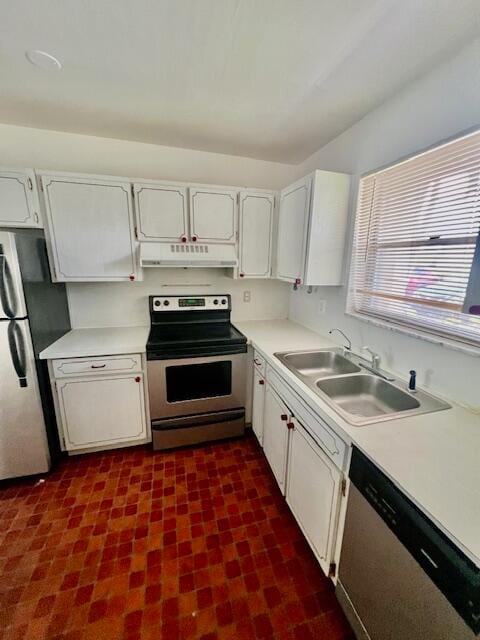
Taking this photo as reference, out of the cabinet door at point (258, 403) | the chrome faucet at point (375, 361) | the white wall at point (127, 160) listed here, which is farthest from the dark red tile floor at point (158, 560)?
the white wall at point (127, 160)

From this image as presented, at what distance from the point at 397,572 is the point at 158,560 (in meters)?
1.15

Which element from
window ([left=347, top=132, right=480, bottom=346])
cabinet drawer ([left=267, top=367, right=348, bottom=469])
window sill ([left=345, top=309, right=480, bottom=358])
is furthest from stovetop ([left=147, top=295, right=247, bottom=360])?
window ([left=347, top=132, right=480, bottom=346])

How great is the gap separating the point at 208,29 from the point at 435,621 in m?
2.15

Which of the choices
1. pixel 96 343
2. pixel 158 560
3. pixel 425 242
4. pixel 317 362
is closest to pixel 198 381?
pixel 96 343

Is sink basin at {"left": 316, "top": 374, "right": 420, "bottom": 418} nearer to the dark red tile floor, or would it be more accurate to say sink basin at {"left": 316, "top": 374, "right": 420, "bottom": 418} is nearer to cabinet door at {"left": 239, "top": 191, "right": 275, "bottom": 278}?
the dark red tile floor

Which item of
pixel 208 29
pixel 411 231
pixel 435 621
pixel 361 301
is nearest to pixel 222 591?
pixel 435 621

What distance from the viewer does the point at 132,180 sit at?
1.93 meters

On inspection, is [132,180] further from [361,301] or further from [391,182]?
[361,301]

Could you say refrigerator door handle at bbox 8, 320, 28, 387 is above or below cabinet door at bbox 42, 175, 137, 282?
below

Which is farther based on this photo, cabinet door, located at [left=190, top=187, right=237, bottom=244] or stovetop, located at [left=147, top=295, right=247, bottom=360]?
cabinet door, located at [left=190, top=187, right=237, bottom=244]

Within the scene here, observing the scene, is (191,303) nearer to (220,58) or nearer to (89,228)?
(89,228)

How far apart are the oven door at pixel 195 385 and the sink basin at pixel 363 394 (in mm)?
806

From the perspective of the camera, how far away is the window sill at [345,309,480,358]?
112 cm

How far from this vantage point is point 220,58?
4.03 ft
